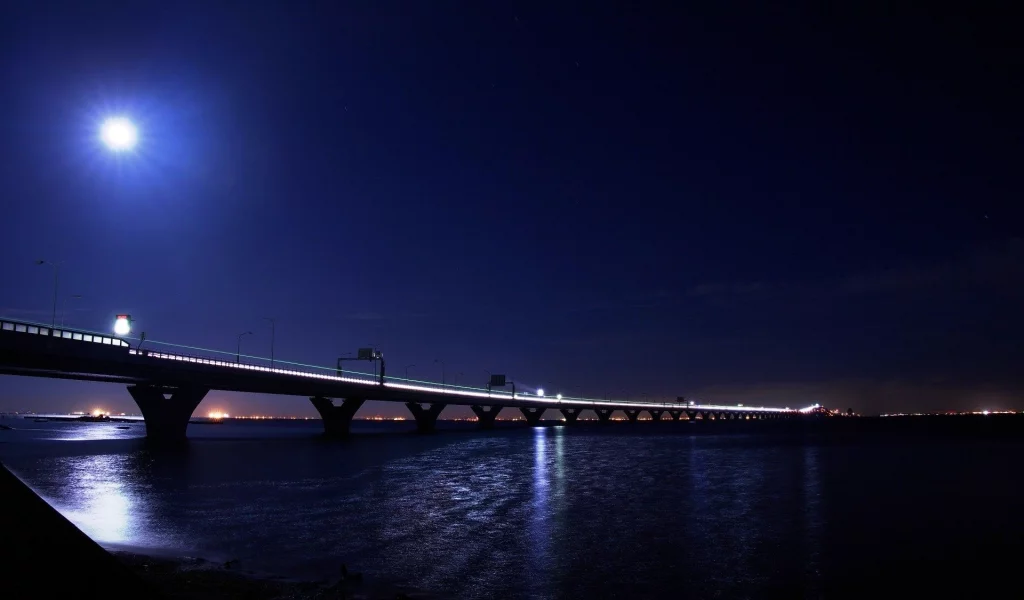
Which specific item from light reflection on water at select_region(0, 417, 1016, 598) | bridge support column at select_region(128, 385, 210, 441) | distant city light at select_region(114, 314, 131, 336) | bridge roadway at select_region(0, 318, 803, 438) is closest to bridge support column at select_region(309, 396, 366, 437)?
bridge roadway at select_region(0, 318, 803, 438)

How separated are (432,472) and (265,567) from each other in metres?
33.4

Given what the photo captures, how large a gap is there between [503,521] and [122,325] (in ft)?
248

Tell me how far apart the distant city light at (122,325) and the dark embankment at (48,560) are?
8709 centimetres

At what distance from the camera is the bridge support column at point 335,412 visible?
134000 mm

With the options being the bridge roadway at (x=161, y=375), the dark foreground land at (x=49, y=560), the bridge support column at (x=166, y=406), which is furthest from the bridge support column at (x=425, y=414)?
the dark foreground land at (x=49, y=560)

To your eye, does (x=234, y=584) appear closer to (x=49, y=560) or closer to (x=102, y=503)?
(x=49, y=560)

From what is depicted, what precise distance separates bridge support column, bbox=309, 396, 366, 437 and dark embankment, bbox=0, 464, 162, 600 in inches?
5104

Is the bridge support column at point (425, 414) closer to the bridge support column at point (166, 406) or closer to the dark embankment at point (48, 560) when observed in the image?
the bridge support column at point (166, 406)

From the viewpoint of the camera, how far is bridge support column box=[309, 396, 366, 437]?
440 feet

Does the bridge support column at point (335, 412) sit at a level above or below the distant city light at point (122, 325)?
below

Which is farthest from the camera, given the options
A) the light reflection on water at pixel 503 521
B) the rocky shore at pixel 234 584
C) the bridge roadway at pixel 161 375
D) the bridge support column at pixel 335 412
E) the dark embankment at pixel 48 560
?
the bridge support column at pixel 335 412

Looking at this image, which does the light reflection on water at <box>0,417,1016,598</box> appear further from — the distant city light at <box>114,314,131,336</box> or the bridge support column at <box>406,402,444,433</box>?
the bridge support column at <box>406,402,444,433</box>

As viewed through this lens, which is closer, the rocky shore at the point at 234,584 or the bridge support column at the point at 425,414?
the rocky shore at the point at 234,584

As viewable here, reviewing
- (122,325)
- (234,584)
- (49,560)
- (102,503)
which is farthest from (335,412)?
(49,560)
